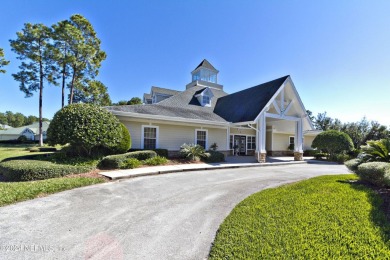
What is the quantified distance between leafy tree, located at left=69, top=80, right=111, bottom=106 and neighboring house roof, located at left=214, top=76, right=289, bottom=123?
20.2 metres

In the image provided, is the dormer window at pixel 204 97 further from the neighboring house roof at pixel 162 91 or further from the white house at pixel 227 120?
the neighboring house roof at pixel 162 91

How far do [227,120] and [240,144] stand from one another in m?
3.18

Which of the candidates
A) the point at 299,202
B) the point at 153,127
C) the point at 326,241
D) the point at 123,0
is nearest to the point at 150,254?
the point at 326,241

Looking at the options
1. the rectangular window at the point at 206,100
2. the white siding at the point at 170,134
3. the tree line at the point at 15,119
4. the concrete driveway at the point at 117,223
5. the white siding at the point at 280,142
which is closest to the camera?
the concrete driveway at the point at 117,223

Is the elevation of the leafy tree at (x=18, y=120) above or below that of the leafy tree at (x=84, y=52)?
below

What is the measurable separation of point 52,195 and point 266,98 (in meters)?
15.2

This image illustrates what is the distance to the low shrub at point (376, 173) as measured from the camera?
18.7 feet

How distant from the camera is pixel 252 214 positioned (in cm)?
419

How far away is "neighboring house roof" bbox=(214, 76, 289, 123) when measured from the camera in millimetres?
16020

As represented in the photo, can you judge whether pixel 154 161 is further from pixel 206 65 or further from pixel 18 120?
pixel 18 120

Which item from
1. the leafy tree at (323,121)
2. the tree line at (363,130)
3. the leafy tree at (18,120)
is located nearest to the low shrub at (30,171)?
the tree line at (363,130)

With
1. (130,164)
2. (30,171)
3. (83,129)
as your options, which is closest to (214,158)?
(130,164)

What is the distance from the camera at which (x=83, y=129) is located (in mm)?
9289

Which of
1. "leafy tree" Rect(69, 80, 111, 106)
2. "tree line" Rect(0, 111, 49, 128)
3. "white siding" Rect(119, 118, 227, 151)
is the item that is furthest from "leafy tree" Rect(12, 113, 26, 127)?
"white siding" Rect(119, 118, 227, 151)
